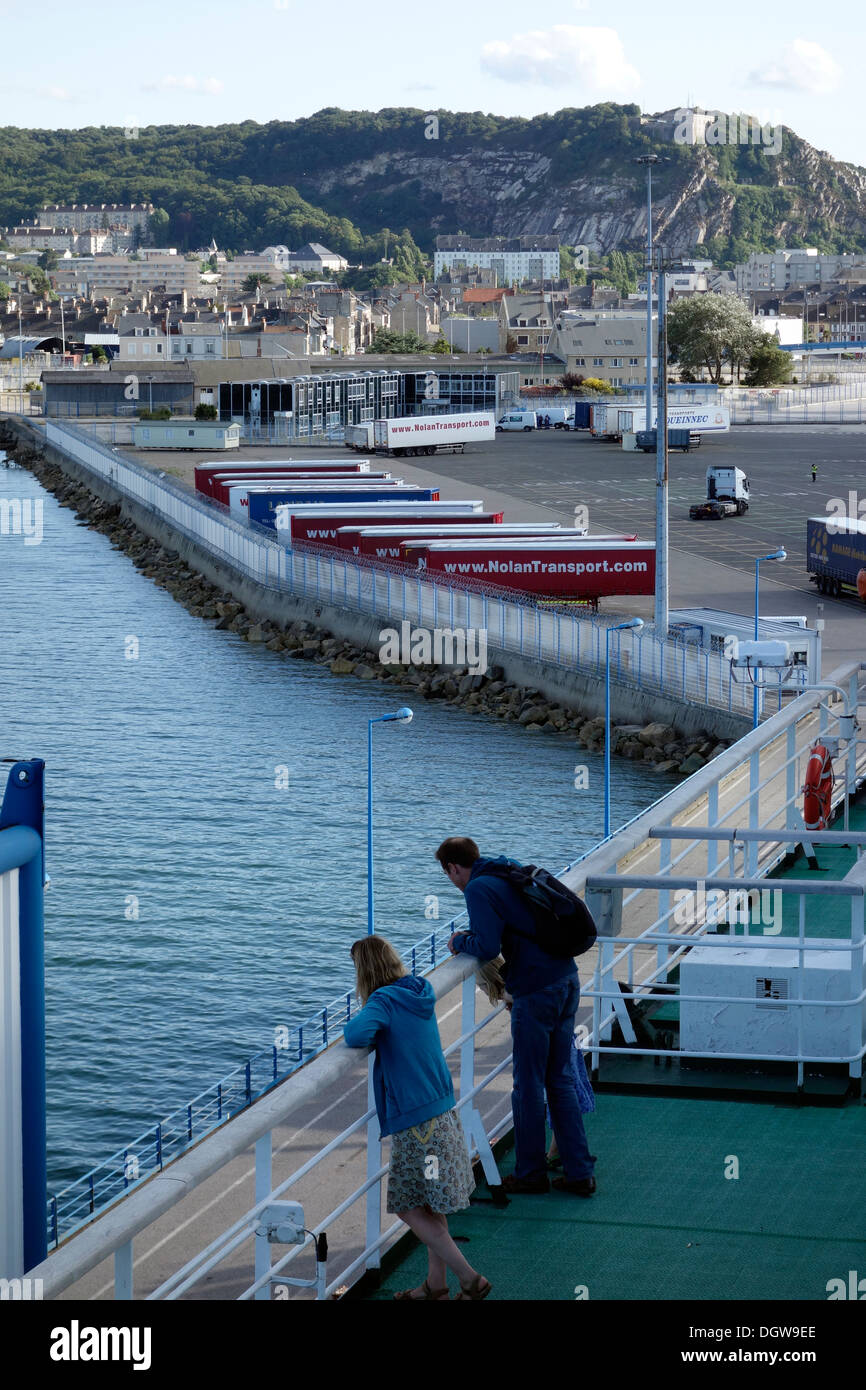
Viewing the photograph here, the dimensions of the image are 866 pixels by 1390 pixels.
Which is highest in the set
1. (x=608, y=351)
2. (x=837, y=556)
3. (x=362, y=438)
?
(x=608, y=351)

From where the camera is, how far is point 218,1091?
17.8 m

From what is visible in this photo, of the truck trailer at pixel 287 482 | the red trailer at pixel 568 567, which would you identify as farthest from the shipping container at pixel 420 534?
the truck trailer at pixel 287 482

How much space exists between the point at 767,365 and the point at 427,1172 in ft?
392

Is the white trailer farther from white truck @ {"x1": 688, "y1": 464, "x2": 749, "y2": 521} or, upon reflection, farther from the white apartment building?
the white apartment building

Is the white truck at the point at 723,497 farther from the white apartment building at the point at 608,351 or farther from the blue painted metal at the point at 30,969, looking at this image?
the white apartment building at the point at 608,351

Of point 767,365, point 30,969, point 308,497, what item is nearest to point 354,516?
point 308,497

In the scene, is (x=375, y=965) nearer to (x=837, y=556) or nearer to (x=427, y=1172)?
(x=427, y=1172)

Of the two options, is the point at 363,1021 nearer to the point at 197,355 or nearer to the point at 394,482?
the point at 394,482

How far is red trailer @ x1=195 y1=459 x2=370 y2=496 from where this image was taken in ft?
218

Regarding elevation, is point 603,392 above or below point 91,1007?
above

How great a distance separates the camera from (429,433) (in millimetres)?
86312

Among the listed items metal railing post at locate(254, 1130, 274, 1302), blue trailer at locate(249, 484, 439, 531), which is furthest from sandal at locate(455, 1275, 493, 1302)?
blue trailer at locate(249, 484, 439, 531)
